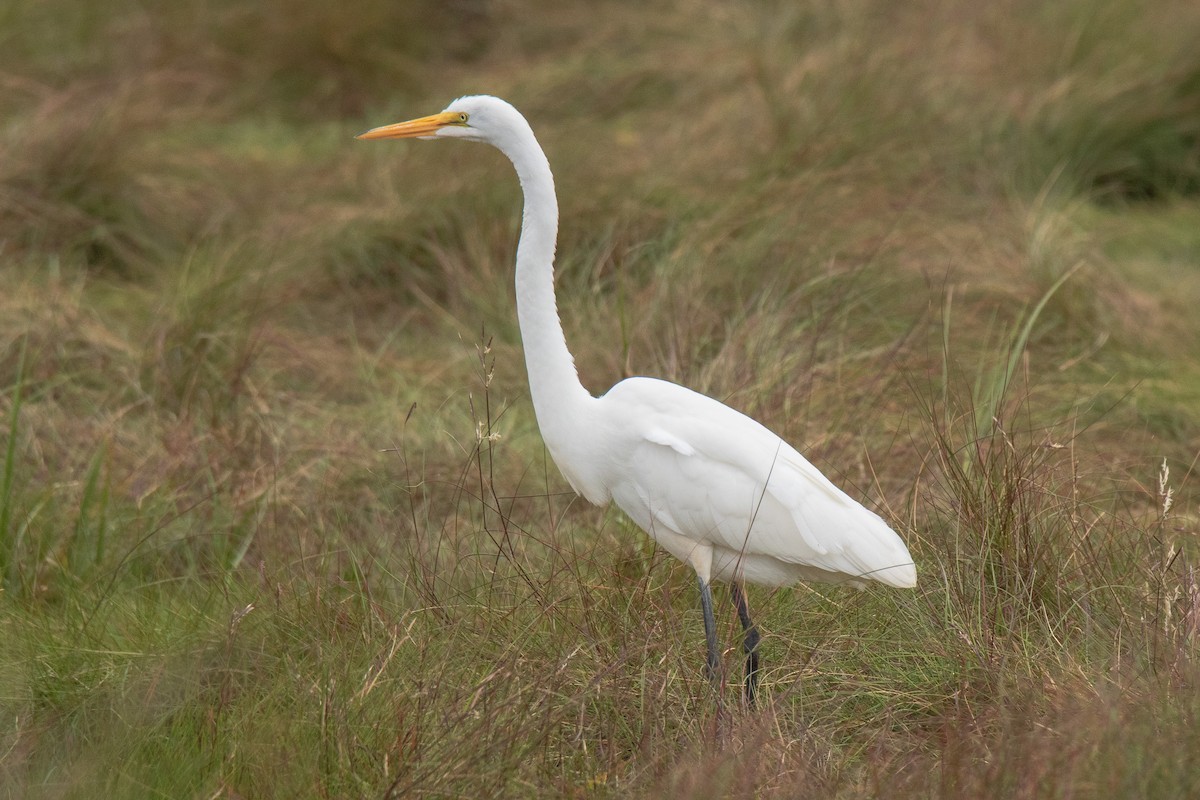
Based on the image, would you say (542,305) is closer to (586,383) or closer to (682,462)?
(682,462)

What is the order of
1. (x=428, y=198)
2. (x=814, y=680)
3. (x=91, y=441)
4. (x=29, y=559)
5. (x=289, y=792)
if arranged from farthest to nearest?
(x=428, y=198) < (x=91, y=441) < (x=29, y=559) < (x=814, y=680) < (x=289, y=792)

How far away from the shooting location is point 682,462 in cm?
289

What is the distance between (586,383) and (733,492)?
1.56 m

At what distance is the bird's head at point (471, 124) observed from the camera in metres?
2.84

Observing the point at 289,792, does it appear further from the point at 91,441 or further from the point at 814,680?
the point at 91,441

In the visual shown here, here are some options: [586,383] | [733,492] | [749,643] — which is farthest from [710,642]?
[586,383]

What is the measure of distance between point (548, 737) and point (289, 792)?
0.44 metres

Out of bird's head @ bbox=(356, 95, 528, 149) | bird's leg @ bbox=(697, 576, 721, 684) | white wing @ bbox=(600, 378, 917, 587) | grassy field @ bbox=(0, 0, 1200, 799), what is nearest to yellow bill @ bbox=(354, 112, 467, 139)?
bird's head @ bbox=(356, 95, 528, 149)

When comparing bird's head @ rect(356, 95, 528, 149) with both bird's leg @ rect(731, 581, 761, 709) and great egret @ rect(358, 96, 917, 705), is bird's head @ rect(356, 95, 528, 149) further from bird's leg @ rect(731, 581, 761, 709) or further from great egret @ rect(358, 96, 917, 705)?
bird's leg @ rect(731, 581, 761, 709)

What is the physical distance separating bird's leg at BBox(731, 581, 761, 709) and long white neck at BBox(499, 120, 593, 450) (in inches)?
19.4

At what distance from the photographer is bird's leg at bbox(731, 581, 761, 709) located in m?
2.77

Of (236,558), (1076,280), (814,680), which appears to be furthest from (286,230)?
(814,680)

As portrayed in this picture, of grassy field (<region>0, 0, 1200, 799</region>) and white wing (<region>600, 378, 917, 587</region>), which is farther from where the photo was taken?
white wing (<region>600, 378, 917, 587</region>)

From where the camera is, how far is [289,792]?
2.37m
